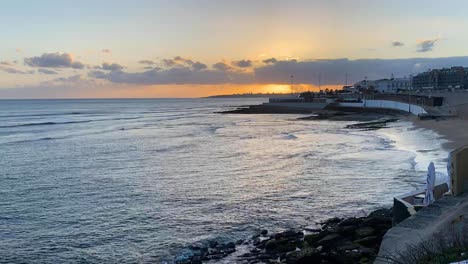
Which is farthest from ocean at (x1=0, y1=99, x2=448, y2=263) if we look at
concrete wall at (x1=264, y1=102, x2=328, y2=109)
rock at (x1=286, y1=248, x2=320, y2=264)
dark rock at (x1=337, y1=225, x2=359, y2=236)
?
concrete wall at (x1=264, y1=102, x2=328, y2=109)

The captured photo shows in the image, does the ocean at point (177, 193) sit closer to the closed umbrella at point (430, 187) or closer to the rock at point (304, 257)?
the rock at point (304, 257)

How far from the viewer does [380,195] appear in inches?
687

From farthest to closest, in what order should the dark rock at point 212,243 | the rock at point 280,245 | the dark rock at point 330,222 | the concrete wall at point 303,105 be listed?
the concrete wall at point 303,105
the dark rock at point 330,222
the dark rock at point 212,243
the rock at point 280,245

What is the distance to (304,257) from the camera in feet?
35.0

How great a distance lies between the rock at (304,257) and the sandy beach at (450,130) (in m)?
18.0

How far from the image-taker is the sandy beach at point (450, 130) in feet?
91.5

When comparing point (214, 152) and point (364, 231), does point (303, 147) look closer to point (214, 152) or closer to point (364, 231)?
point (214, 152)

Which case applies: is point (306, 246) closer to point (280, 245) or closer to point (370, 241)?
point (280, 245)

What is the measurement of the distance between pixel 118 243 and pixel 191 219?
288cm

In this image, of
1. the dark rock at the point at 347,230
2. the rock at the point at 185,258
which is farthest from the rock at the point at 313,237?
the rock at the point at 185,258

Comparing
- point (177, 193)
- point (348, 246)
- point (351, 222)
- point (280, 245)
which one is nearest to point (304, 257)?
point (348, 246)

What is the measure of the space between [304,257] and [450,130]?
29.2 metres

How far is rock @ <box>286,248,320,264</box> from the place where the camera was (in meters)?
10.6

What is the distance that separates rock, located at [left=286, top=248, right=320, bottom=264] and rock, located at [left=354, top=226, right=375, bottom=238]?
1568 millimetres
